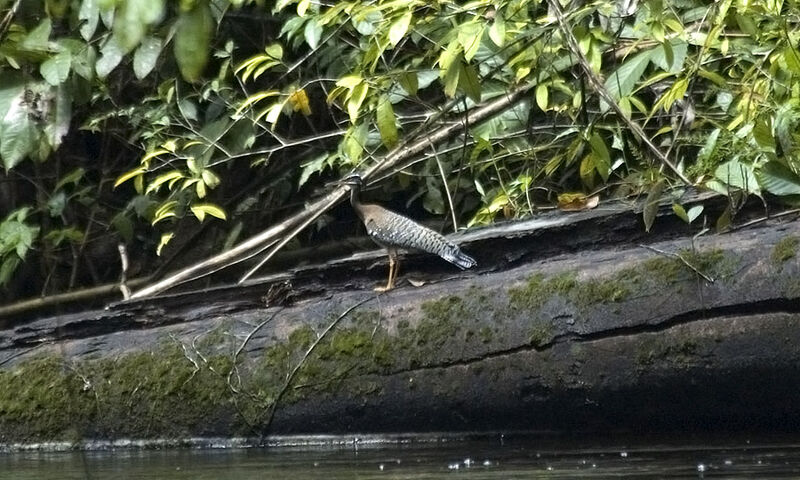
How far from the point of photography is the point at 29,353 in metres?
4.93

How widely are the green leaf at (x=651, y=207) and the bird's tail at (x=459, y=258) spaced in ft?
2.38

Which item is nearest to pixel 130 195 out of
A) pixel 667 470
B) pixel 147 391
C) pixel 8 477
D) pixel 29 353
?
pixel 29 353

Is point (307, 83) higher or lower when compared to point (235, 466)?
higher

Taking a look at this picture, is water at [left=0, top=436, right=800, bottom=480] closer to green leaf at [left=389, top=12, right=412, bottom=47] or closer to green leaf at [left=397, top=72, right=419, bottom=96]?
green leaf at [left=397, top=72, right=419, bottom=96]

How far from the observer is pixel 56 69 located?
1.95m

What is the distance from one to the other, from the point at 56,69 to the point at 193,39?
2.97 ft

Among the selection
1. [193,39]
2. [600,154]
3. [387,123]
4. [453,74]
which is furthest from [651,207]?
[193,39]

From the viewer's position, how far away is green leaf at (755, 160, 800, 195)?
3.80 meters

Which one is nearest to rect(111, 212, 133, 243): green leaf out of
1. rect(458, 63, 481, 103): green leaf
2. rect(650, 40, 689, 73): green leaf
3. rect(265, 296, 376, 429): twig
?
rect(265, 296, 376, 429): twig

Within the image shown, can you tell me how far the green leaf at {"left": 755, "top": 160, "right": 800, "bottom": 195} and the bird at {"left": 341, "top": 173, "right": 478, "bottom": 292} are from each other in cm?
118

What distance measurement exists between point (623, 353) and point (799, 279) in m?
0.64

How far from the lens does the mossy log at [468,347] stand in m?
3.70

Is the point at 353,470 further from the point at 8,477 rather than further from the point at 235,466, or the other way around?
the point at 8,477

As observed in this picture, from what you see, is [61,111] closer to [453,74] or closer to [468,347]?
[453,74]
